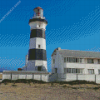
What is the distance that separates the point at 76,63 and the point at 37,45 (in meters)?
9.36

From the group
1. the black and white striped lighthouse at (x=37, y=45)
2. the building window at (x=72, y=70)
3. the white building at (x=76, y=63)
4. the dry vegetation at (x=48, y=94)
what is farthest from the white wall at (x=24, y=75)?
the dry vegetation at (x=48, y=94)

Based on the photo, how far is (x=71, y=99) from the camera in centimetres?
1380

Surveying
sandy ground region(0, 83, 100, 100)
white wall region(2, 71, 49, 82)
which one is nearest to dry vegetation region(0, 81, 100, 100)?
sandy ground region(0, 83, 100, 100)

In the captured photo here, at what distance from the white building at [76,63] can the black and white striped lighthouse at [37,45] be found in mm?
3406

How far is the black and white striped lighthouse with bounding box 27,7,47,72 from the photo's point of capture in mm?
31703

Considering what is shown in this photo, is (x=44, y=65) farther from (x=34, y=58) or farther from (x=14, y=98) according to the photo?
(x=14, y=98)

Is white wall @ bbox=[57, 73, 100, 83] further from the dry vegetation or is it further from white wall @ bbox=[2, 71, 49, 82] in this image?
the dry vegetation

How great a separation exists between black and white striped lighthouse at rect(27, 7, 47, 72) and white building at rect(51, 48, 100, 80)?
3.41 metres

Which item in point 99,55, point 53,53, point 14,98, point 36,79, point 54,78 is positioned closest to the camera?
point 14,98

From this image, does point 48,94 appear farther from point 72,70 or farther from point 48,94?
point 72,70

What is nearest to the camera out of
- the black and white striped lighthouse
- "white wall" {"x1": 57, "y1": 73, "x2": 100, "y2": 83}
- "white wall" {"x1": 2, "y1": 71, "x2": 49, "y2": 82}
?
"white wall" {"x1": 2, "y1": 71, "x2": 49, "y2": 82}

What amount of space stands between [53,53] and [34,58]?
602 centimetres

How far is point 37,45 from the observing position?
106ft

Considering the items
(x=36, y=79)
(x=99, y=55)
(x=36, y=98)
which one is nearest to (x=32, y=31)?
(x=36, y=79)
